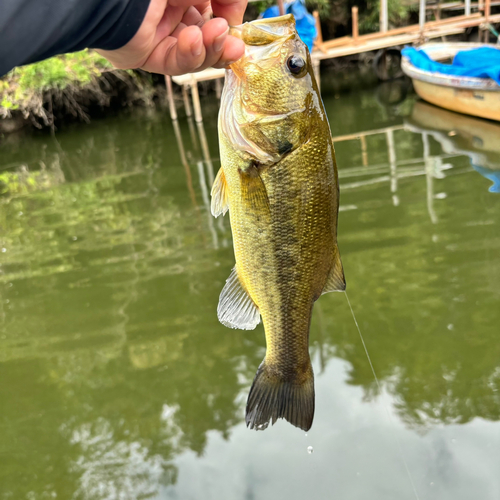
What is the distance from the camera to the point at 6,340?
16.4 ft

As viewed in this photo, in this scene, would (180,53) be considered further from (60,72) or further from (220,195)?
(60,72)

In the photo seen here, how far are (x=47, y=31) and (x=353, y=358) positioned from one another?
352cm

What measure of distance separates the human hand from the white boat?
8.16 metres

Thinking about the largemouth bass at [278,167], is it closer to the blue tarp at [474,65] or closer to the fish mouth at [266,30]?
the fish mouth at [266,30]

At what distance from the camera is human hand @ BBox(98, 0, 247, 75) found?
4.66 ft

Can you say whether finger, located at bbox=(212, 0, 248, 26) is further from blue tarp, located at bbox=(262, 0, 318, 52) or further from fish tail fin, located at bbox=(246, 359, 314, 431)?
blue tarp, located at bbox=(262, 0, 318, 52)

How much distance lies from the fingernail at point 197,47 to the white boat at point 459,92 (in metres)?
8.35

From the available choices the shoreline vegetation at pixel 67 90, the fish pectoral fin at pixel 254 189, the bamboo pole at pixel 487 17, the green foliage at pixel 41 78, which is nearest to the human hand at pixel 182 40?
the fish pectoral fin at pixel 254 189

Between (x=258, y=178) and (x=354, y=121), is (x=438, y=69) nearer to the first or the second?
(x=354, y=121)

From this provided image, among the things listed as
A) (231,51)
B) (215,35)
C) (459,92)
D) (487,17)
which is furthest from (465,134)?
(215,35)

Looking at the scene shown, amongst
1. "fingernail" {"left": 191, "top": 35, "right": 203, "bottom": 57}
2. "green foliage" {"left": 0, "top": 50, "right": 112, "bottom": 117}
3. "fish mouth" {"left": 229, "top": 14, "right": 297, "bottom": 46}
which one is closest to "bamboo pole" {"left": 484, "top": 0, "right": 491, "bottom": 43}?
"green foliage" {"left": 0, "top": 50, "right": 112, "bottom": 117}

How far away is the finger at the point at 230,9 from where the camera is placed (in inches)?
62.2

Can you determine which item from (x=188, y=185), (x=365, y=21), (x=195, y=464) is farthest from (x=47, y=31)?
(x=365, y=21)

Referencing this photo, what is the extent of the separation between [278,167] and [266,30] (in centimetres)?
43
